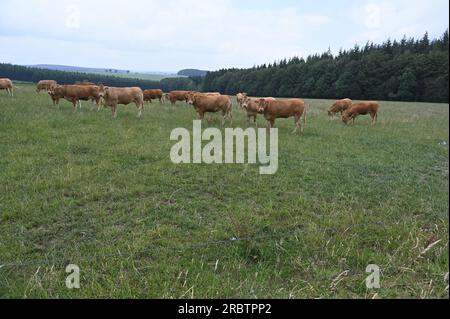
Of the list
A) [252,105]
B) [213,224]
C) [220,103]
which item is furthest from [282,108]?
[213,224]

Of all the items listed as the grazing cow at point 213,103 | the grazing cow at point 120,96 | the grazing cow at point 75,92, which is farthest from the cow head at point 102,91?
the grazing cow at point 213,103

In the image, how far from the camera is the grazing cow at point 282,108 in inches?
644

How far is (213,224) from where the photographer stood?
5.87 meters

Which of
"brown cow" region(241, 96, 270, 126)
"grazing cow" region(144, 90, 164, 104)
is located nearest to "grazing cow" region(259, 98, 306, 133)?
"brown cow" region(241, 96, 270, 126)

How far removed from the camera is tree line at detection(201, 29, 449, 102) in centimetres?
2534

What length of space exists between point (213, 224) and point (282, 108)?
37.8 feet

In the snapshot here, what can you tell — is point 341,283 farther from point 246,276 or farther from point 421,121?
point 421,121

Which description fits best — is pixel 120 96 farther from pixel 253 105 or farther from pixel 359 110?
pixel 359 110

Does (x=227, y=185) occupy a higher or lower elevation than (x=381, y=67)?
lower

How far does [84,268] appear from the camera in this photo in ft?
14.6

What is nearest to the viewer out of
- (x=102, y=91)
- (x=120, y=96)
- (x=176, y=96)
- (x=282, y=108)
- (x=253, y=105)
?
(x=282, y=108)

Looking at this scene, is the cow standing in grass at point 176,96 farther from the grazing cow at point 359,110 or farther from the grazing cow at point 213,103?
the grazing cow at point 359,110

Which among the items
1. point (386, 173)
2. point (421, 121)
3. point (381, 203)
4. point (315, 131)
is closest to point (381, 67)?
point (421, 121)

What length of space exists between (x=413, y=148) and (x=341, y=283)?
10699 mm
